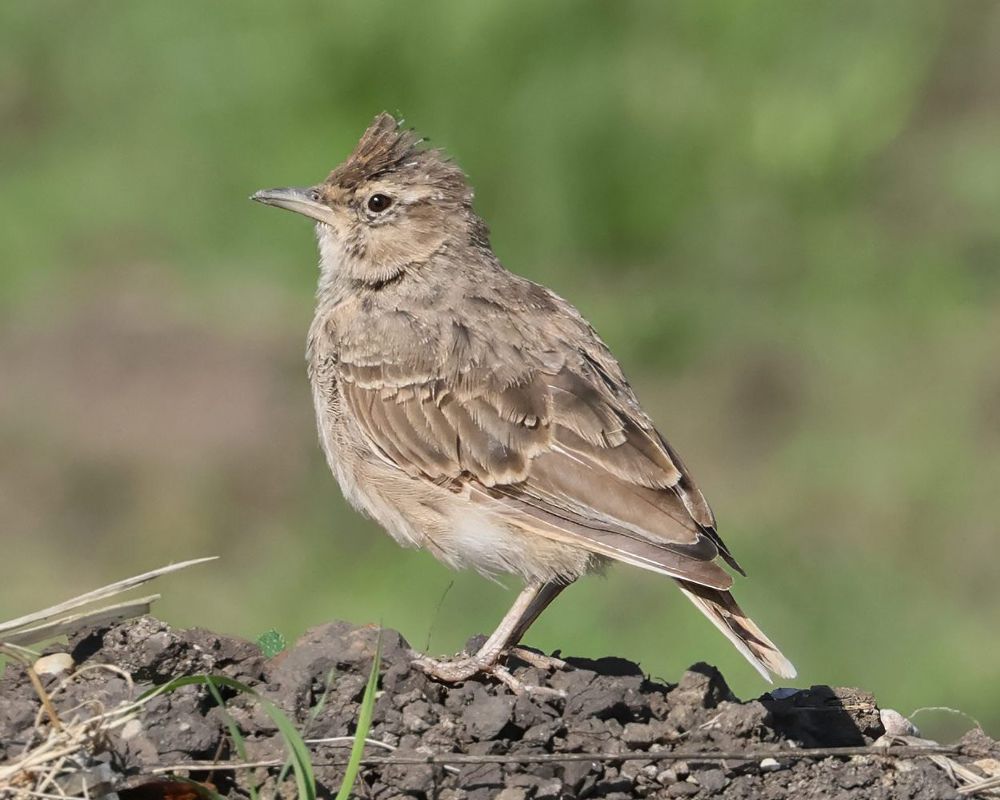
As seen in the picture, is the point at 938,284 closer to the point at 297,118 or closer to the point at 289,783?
the point at 297,118

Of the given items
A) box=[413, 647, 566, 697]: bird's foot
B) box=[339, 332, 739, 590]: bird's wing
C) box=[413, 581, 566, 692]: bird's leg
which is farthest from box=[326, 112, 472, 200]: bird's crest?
box=[413, 647, 566, 697]: bird's foot

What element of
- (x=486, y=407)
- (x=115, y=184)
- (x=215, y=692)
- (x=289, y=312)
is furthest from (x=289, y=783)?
(x=115, y=184)

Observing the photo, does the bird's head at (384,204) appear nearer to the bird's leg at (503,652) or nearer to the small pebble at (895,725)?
the bird's leg at (503,652)

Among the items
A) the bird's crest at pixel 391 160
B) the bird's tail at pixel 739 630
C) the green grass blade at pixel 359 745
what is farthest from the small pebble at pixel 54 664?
the bird's crest at pixel 391 160

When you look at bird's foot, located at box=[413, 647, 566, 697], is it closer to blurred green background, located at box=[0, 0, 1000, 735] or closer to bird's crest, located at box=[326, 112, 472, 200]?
bird's crest, located at box=[326, 112, 472, 200]

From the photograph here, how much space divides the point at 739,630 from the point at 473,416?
1.26m

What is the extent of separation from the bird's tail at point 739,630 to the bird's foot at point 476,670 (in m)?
0.54

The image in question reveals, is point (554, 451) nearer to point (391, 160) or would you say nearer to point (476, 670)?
point (476, 670)

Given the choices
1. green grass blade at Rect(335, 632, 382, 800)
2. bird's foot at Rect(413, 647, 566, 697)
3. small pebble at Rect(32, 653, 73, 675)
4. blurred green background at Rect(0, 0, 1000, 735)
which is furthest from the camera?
blurred green background at Rect(0, 0, 1000, 735)

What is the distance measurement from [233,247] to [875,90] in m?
4.19

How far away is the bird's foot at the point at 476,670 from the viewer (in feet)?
18.9

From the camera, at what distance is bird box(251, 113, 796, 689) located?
6.15m

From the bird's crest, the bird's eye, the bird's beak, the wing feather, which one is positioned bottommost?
the wing feather

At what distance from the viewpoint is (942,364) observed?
38.4ft
